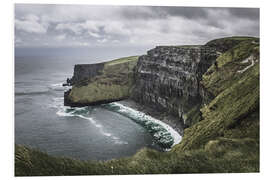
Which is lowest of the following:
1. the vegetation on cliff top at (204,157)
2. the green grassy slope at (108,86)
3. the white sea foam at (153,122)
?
the white sea foam at (153,122)

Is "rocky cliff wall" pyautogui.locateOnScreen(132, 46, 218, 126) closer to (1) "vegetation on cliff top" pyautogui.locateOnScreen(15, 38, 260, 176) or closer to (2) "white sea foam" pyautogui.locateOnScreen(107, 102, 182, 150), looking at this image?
(2) "white sea foam" pyautogui.locateOnScreen(107, 102, 182, 150)

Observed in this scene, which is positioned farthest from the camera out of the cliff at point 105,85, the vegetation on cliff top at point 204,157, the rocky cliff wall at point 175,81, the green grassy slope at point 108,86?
the green grassy slope at point 108,86

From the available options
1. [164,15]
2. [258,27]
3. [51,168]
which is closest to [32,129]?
[51,168]

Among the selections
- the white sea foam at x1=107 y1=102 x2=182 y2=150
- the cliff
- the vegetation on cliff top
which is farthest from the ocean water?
the cliff

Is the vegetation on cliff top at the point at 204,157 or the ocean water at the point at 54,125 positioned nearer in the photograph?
the vegetation on cliff top at the point at 204,157

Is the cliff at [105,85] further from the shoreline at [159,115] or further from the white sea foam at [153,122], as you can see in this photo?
the white sea foam at [153,122]

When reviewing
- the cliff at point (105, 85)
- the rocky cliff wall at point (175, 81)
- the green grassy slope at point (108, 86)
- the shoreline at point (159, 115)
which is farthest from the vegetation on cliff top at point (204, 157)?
the green grassy slope at point (108, 86)

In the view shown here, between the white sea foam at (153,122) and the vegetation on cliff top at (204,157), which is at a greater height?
the vegetation on cliff top at (204,157)
